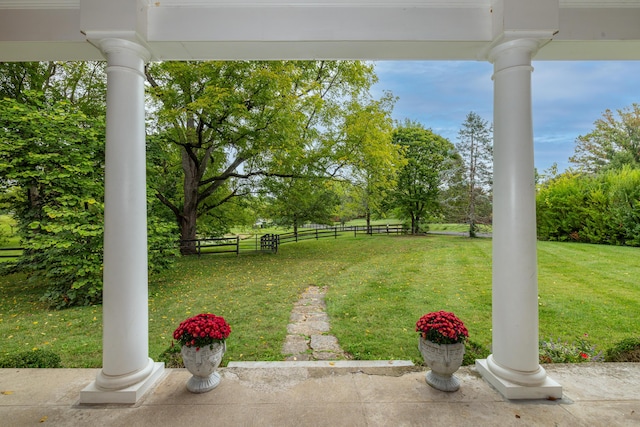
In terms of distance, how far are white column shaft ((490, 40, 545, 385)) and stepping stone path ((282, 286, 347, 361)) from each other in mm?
1636

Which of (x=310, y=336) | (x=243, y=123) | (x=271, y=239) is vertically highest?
(x=243, y=123)

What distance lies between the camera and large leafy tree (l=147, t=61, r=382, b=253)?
665cm

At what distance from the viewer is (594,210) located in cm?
701

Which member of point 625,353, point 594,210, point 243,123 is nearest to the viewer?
point 625,353

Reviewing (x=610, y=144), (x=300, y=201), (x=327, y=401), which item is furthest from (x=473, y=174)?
(x=327, y=401)

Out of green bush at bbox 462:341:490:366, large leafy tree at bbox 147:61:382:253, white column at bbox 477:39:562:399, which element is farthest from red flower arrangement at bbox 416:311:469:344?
large leafy tree at bbox 147:61:382:253

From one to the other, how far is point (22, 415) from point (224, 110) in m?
6.00

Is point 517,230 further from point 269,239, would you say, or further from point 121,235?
point 269,239

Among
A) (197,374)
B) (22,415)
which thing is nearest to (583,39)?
(197,374)

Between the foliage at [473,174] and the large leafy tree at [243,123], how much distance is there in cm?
516

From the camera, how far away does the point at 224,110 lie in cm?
671

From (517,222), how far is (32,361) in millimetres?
4124

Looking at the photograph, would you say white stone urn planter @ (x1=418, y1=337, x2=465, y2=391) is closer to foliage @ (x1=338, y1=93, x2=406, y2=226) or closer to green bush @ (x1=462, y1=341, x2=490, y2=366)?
green bush @ (x1=462, y1=341, x2=490, y2=366)

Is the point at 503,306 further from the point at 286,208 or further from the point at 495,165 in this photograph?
the point at 286,208
